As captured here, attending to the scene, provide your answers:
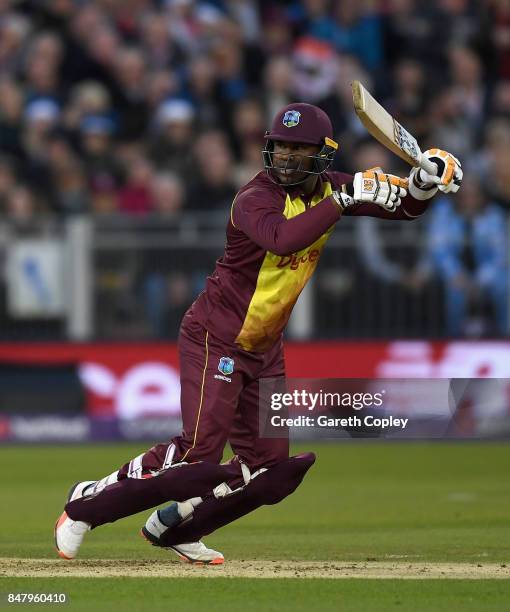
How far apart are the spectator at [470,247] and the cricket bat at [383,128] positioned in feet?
20.9

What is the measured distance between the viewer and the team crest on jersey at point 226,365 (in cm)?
705

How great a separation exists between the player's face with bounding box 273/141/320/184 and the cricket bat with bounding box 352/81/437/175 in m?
0.31

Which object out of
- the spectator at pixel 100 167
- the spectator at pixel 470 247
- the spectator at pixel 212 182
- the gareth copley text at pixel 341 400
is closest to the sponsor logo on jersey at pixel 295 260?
the gareth copley text at pixel 341 400

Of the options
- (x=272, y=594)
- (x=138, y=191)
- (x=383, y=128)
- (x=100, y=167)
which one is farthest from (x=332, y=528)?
(x=100, y=167)

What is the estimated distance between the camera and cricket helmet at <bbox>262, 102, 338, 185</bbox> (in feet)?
22.9

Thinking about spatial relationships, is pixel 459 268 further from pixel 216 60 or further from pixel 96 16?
pixel 96 16

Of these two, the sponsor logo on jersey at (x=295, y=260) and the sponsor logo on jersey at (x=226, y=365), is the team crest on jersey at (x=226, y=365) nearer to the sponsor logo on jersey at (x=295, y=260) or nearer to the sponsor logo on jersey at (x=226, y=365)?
the sponsor logo on jersey at (x=226, y=365)

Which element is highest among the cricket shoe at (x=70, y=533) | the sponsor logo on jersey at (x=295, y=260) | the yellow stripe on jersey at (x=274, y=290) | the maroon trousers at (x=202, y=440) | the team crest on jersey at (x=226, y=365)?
the sponsor logo on jersey at (x=295, y=260)

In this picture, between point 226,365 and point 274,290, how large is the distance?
1.32ft

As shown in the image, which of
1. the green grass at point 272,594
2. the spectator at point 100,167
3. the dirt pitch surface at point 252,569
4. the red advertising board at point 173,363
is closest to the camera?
the green grass at point 272,594

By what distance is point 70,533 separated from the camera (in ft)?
23.7

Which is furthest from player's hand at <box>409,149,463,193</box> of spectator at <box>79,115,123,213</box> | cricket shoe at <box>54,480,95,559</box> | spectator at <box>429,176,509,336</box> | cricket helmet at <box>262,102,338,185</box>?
Answer: spectator at <box>79,115,123,213</box>

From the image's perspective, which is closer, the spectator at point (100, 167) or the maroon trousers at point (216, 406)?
the maroon trousers at point (216, 406)

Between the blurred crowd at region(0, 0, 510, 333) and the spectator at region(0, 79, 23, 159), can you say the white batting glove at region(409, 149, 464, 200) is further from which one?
the spectator at region(0, 79, 23, 159)
